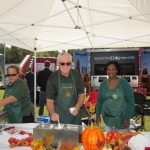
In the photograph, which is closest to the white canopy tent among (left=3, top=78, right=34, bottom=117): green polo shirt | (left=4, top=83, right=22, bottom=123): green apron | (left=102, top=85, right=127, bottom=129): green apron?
(left=102, top=85, right=127, bottom=129): green apron

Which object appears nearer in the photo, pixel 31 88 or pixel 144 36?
pixel 144 36

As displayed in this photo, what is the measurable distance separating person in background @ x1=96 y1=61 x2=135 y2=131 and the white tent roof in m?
1.27

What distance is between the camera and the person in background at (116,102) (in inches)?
123

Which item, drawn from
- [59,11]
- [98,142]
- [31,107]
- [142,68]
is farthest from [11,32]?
[142,68]

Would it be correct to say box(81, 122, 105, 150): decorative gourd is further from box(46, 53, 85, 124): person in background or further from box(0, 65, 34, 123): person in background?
box(0, 65, 34, 123): person in background

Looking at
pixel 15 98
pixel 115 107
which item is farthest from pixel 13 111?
pixel 115 107

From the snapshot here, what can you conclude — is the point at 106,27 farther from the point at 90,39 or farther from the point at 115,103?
the point at 115,103

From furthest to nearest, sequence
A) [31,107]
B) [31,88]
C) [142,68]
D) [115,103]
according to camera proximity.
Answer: [142,68] < [31,88] < [31,107] < [115,103]

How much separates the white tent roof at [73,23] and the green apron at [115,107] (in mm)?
1414

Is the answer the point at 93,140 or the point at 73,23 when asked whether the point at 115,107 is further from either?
the point at 73,23

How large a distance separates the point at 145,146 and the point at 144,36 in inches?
179

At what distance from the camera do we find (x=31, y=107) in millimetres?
3400

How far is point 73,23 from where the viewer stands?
5.45 m

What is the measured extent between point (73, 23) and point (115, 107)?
9.01ft
